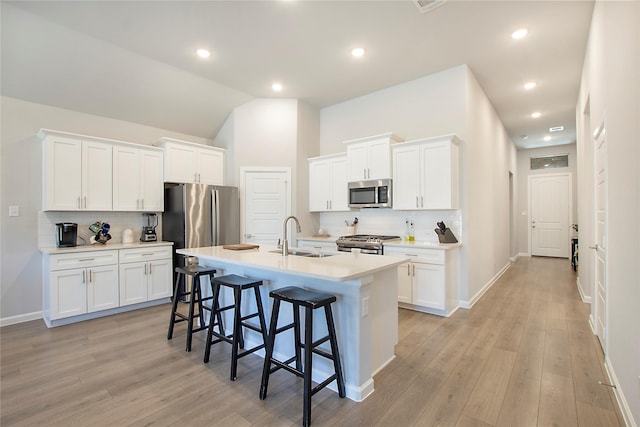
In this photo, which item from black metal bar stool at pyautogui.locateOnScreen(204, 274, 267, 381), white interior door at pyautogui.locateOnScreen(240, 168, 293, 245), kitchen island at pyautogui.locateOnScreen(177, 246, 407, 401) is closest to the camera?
kitchen island at pyautogui.locateOnScreen(177, 246, 407, 401)

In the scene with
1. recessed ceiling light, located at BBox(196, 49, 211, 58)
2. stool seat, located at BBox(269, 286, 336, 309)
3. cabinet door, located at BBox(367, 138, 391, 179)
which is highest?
recessed ceiling light, located at BBox(196, 49, 211, 58)

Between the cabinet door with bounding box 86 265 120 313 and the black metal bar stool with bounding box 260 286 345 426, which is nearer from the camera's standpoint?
the black metal bar stool with bounding box 260 286 345 426

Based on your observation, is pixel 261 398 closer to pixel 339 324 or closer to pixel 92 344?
pixel 339 324

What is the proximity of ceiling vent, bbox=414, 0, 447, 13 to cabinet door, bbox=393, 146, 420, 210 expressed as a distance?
5.46 feet

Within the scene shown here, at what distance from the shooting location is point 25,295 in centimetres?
372

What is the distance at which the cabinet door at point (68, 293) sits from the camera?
3.45m

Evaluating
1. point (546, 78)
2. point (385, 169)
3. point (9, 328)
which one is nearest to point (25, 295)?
point (9, 328)

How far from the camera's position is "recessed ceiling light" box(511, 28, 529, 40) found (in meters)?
3.32

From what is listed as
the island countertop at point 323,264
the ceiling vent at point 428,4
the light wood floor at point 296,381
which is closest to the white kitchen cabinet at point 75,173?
the light wood floor at point 296,381

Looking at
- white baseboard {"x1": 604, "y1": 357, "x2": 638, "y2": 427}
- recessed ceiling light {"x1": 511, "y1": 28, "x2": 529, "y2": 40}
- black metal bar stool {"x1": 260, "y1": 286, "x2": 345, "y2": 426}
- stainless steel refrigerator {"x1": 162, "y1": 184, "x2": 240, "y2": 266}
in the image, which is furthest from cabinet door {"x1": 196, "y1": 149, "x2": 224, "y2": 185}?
white baseboard {"x1": 604, "y1": 357, "x2": 638, "y2": 427}

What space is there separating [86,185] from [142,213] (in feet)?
2.98

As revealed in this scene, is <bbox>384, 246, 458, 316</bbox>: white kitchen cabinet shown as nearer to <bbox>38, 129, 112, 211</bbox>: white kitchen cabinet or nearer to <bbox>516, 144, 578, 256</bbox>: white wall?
<bbox>38, 129, 112, 211</bbox>: white kitchen cabinet

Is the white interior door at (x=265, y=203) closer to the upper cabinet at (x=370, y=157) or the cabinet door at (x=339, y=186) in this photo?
the cabinet door at (x=339, y=186)

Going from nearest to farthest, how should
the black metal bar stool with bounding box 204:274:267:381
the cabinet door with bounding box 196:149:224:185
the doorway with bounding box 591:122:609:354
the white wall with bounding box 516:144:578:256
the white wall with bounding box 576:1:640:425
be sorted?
the white wall with bounding box 576:1:640:425 → the black metal bar stool with bounding box 204:274:267:381 → the doorway with bounding box 591:122:609:354 → the cabinet door with bounding box 196:149:224:185 → the white wall with bounding box 516:144:578:256
